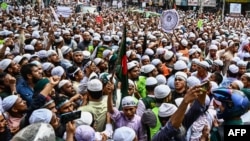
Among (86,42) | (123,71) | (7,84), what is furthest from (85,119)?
(86,42)

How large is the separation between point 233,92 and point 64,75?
3.66 meters

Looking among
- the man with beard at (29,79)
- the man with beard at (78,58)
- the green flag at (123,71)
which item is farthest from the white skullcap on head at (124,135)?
the man with beard at (78,58)

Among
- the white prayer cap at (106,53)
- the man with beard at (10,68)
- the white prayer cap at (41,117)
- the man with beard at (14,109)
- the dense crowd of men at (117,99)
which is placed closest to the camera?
the dense crowd of men at (117,99)

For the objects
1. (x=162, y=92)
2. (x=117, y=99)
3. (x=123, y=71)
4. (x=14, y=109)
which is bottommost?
(x=117, y=99)

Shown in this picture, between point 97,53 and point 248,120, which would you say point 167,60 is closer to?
point 97,53

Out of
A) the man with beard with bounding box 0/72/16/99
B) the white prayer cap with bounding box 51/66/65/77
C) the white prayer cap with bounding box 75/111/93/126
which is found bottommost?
the white prayer cap with bounding box 75/111/93/126

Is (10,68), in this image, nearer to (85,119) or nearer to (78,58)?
(78,58)

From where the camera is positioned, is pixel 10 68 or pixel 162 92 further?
pixel 10 68

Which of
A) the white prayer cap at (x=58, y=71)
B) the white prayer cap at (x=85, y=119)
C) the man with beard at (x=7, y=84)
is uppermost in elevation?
the white prayer cap at (x=58, y=71)

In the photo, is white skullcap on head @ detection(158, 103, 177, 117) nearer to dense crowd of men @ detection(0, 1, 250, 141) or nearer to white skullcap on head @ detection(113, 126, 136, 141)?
dense crowd of men @ detection(0, 1, 250, 141)

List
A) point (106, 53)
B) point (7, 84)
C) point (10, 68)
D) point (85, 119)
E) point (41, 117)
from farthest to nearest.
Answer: point (106, 53) → point (10, 68) → point (7, 84) → point (85, 119) → point (41, 117)

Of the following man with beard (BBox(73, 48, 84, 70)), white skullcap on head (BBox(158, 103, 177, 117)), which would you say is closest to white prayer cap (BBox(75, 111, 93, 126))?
white skullcap on head (BBox(158, 103, 177, 117))

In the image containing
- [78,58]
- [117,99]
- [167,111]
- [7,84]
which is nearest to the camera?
[167,111]

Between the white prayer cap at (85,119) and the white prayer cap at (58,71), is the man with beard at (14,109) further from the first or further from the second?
the white prayer cap at (58,71)
